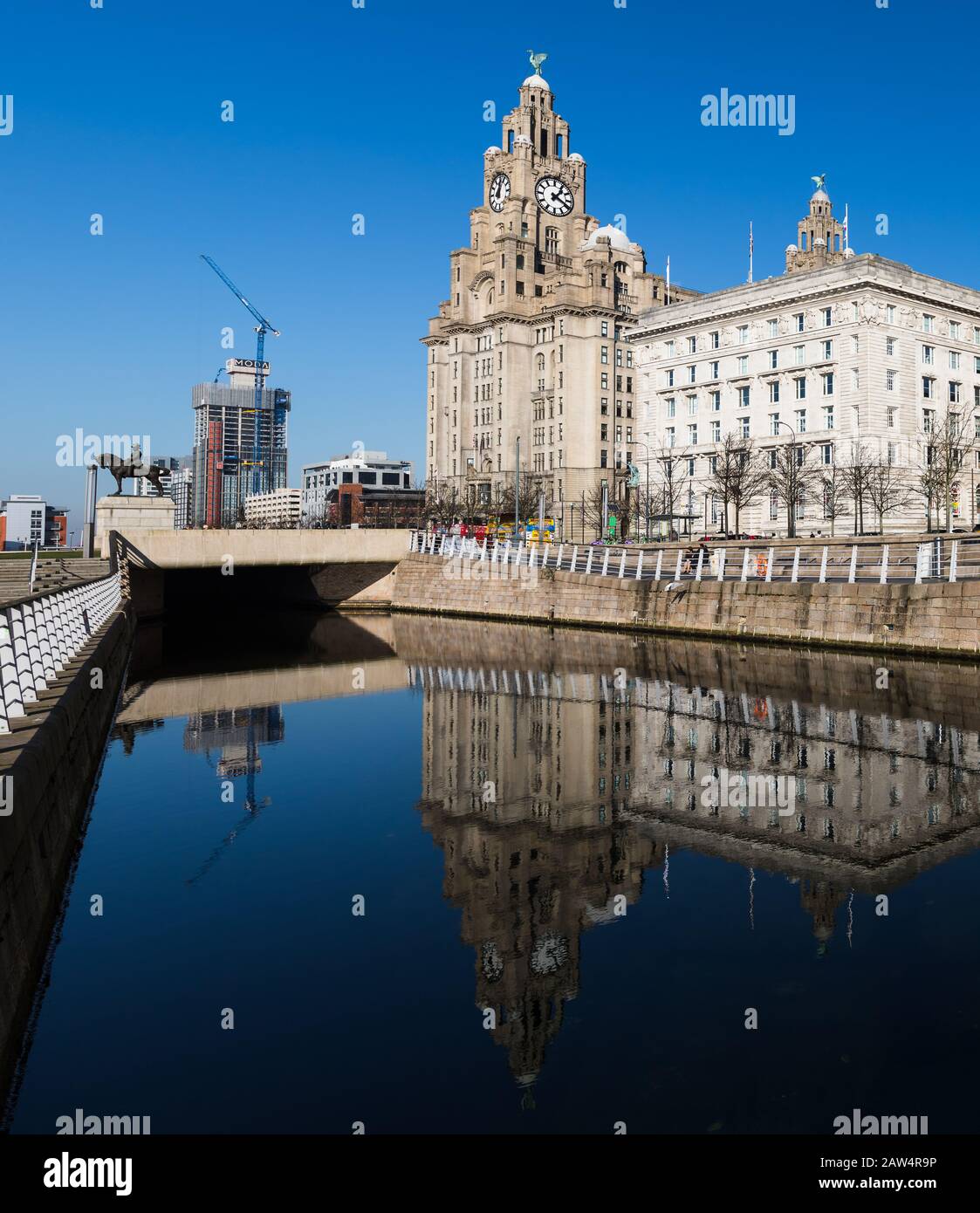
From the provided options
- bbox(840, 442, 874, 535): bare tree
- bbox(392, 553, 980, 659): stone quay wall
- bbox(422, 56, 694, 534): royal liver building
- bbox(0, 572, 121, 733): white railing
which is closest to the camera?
bbox(0, 572, 121, 733): white railing

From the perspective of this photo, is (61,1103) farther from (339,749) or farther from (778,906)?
(339,749)

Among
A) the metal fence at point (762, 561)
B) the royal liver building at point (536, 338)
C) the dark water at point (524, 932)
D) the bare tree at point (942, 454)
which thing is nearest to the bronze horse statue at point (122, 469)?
the metal fence at point (762, 561)

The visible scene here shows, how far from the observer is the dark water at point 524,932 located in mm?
7668

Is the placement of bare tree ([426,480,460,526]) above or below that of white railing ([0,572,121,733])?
above

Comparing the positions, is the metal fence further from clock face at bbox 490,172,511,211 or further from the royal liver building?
clock face at bbox 490,172,511,211

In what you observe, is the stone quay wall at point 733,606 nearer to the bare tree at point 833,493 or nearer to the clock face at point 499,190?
the bare tree at point 833,493

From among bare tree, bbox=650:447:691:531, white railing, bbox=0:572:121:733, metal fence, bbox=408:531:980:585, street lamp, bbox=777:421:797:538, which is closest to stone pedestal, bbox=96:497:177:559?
metal fence, bbox=408:531:980:585

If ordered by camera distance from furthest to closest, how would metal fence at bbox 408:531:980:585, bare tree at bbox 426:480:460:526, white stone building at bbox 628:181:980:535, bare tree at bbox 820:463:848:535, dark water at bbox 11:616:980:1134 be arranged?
bare tree at bbox 426:480:460:526 < white stone building at bbox 628:181:980:535 < bare tree at bbox 820:463:848:535 < metal fence at bbox 408:531:980:585 < dark water at bbox 11:616:980:1134

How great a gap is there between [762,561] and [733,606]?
425 centimetres

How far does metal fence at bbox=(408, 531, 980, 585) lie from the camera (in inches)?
1484

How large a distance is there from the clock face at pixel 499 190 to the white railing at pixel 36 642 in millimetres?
114786

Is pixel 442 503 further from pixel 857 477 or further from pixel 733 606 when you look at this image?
pixel 733 606

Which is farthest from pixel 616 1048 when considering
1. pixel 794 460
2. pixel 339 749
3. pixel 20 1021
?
pixel 794 460

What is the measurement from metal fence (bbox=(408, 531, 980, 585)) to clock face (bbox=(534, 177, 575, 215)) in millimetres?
81691
